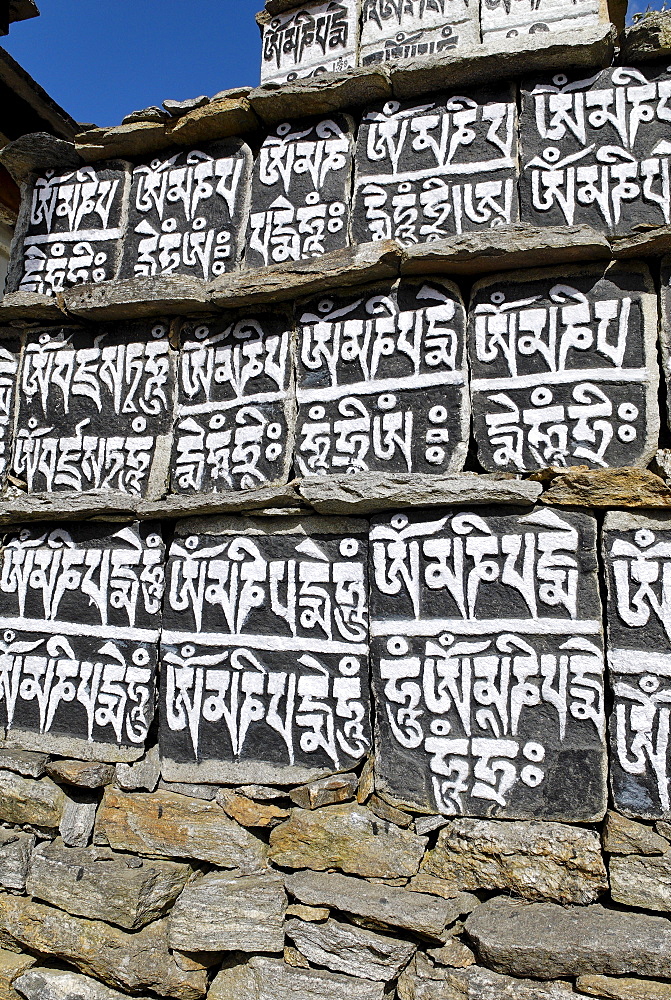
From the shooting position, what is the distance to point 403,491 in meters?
2.79

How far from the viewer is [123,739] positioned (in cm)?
312

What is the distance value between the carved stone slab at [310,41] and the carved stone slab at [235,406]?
4.99ft

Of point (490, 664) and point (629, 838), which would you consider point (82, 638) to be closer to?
point (490, 664)

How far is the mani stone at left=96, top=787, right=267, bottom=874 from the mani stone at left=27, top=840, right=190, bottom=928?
71 millimetres

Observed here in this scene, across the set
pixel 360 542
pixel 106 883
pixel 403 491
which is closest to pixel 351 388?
pixel 403 491

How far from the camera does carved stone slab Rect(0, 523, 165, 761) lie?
10.3ft

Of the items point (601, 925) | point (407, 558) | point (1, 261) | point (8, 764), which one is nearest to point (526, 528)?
point (407, 558)

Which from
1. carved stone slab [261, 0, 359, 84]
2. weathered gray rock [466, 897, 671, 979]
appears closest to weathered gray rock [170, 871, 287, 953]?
weathered gray rock [466, 897, 671, 979]

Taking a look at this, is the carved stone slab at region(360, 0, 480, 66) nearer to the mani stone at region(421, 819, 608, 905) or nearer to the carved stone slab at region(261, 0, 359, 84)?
the carved stone slab at region(261, 0, 359, 84)

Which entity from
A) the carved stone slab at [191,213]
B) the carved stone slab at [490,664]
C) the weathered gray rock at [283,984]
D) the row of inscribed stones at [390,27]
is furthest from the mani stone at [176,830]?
the row of inscribed stones at [390,27]

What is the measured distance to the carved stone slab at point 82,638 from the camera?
3.15m

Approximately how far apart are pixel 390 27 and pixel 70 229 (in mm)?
2026

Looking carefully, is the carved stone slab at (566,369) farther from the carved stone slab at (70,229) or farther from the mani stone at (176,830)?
the carved stone slab at (70,229)

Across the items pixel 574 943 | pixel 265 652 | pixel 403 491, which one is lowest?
pixel 574 943
